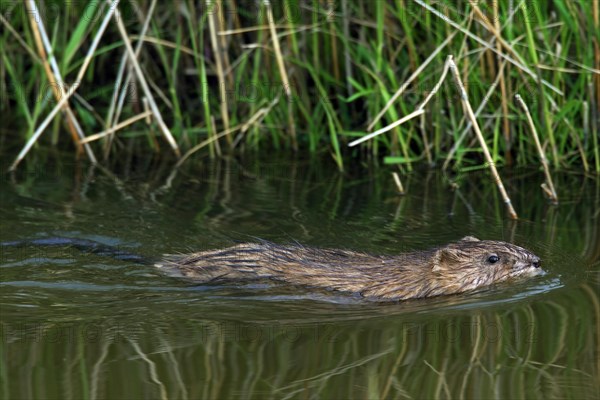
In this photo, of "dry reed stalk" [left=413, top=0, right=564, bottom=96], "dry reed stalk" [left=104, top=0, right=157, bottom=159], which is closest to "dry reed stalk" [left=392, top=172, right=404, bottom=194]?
"dry reed stalk" [left=413, top=0, right=564, bottom=96]

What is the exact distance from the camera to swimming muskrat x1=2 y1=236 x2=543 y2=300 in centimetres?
562

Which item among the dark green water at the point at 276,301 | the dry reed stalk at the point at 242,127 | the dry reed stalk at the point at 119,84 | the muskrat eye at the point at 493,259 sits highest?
the dry reed stalk at the point at 119,84

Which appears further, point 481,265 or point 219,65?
point 219,65

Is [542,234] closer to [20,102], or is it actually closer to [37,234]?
[37,234]

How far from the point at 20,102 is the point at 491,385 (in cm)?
540

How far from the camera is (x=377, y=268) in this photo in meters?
5.65

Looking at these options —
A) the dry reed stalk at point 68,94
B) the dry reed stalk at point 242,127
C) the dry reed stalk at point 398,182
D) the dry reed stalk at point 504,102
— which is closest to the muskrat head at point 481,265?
the dry reed stalk at point 398,182

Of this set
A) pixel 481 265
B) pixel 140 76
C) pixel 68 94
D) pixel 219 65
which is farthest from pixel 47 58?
pixel 481 265

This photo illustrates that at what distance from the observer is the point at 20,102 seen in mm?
8508

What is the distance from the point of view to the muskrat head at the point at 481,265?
5.68 m

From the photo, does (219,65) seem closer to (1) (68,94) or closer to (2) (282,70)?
(2) (282,70)

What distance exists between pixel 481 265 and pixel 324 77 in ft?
8.75

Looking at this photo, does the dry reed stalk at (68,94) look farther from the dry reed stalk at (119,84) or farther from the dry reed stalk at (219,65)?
the dry reed stalk at (219,65)

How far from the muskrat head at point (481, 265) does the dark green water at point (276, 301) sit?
0.29 ft
